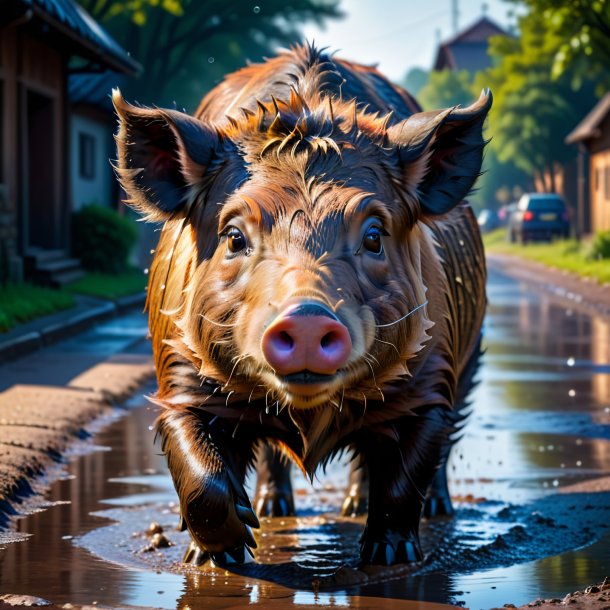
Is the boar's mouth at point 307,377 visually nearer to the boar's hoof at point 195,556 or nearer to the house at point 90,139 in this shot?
the boar's hoof at point 195,556

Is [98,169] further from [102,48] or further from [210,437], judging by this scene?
[210,437]

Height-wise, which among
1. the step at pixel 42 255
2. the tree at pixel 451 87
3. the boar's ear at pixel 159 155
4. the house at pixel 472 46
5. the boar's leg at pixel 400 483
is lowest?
the boar's leg at pixel 400 483

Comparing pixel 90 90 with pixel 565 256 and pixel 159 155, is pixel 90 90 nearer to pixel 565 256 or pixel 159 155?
pixel 565 256

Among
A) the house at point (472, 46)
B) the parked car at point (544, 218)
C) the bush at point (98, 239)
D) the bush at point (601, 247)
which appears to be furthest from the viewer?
the house at point (472, 46)

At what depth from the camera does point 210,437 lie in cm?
563

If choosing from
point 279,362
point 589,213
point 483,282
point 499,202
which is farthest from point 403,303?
point 499,202

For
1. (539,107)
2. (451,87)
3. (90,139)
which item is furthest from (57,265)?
(451,87)

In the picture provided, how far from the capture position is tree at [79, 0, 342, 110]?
3862 centimetres

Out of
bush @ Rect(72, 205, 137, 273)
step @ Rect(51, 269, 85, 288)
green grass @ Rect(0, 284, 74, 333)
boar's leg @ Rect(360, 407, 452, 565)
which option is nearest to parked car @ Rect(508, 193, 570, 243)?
bush @ Rect(72, 205, 137, 273)

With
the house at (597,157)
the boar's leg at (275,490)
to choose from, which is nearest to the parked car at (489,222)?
the house at (597,157)

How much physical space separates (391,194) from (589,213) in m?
46.2

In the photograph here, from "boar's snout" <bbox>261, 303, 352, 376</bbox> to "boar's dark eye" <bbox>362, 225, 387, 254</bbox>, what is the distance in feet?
2.50

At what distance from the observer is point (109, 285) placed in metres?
22.5

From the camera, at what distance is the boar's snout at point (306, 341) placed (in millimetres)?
4414
